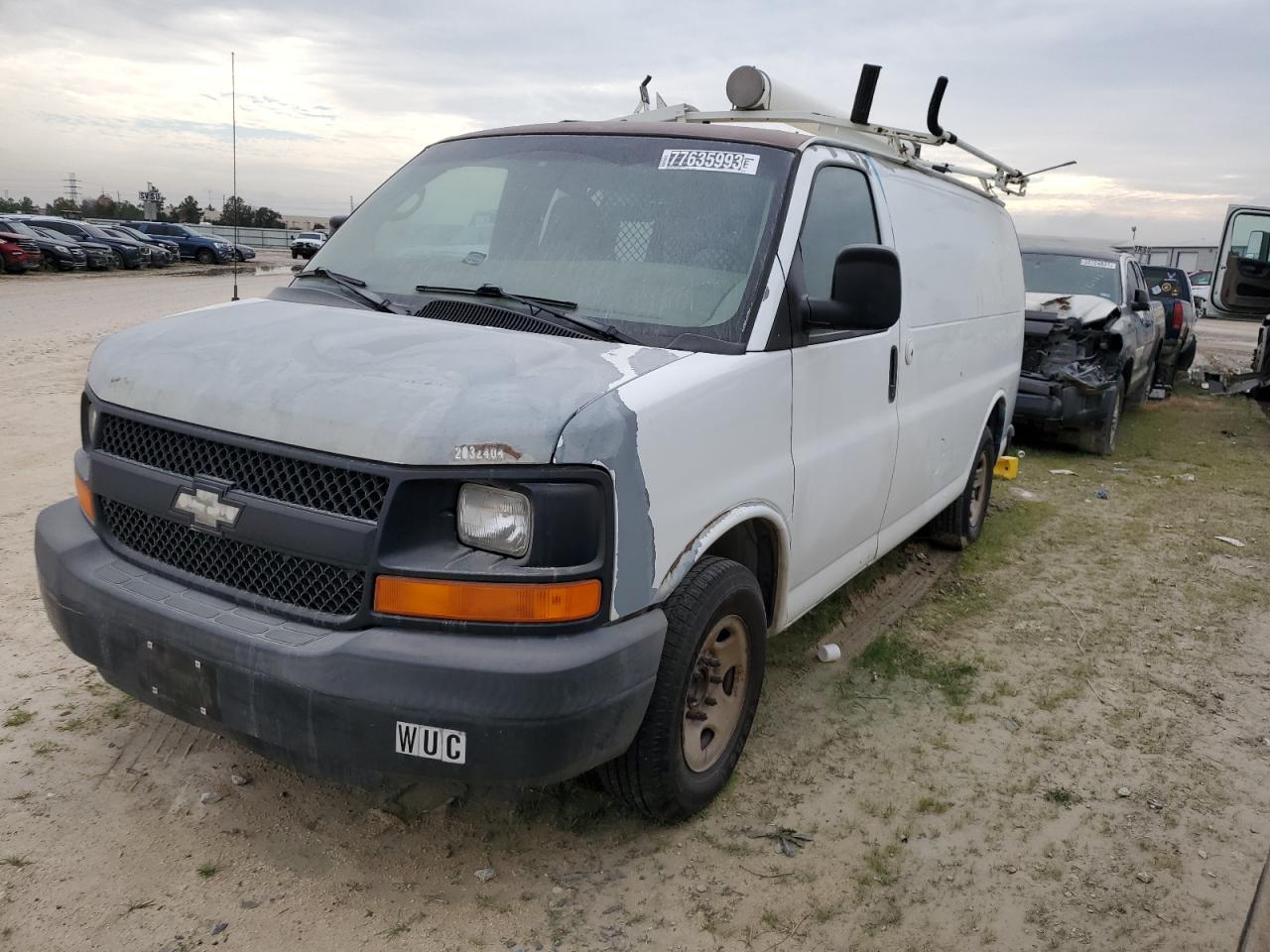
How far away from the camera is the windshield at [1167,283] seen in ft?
51.4

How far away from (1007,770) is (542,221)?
262 cm

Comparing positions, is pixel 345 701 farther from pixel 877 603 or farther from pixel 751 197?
pixel 877 603

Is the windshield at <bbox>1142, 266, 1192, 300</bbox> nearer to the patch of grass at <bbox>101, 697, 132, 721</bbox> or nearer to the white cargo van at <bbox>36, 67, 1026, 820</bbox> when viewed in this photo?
the white cargo van at <bbox>36, 67, 1026, 820</bbox>

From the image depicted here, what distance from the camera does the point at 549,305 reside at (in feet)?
10.7

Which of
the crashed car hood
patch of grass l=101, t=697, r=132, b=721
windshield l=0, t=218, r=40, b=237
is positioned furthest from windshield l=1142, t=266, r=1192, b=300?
windshield l=0, t=218, r=40, b=237

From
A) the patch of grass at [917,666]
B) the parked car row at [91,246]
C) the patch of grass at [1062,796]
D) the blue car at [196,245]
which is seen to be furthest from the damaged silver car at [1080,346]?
the blue car at [196,245]

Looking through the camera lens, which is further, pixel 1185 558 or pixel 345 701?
pixel 1185 558

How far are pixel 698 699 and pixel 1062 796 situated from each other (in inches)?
56.4

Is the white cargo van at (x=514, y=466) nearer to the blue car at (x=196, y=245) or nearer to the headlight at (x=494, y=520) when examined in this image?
the headlight at (x=494, y=520)

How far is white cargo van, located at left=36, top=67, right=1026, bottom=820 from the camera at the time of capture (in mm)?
2482

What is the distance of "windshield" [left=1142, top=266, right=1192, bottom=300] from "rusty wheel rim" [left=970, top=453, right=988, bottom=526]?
34.3ft

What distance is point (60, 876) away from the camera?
283 centimetres

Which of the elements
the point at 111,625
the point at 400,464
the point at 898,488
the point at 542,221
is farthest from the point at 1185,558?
the point at 111,625

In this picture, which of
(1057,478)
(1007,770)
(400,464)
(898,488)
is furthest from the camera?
(1057,478)
